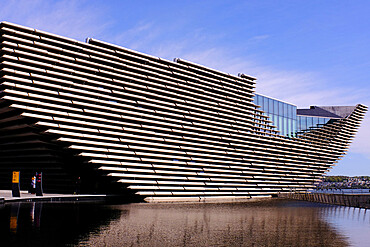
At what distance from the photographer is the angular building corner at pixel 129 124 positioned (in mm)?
32562

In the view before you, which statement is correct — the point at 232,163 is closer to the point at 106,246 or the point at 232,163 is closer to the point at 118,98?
the point at 118,98

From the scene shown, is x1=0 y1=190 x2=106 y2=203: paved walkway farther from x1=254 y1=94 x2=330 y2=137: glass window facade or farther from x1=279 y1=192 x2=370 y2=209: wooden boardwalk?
x1=254 y1=94 x2=330 y2=137: glass window facade

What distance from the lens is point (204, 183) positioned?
4319 centimetres

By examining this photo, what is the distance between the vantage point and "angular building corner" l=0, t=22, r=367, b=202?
3256cm

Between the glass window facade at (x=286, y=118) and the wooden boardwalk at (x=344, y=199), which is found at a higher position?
the glass window facade at (x=286, y=118)

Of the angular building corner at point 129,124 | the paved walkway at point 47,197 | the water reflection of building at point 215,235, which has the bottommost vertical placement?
the paved walkway at point 47,197

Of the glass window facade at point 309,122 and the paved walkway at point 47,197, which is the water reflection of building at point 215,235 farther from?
the glass window facade at point 309,122

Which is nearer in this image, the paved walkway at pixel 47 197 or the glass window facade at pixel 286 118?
the paved walkway at pixel 47 197

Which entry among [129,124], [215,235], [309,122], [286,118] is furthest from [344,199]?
[309,122]

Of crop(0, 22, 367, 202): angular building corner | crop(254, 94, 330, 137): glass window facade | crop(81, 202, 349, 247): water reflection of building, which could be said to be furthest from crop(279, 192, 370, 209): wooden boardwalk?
crop(81, 202, 349, 247): water reflection of building

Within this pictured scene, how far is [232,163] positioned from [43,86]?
22974 mm

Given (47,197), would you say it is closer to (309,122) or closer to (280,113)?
(280,113)

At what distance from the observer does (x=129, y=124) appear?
122 ft

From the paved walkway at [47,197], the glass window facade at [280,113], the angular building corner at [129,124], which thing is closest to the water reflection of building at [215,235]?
the paved walkway at [47,197]
